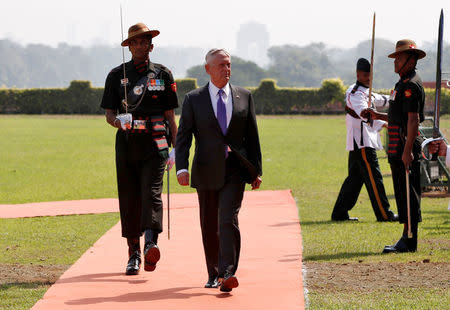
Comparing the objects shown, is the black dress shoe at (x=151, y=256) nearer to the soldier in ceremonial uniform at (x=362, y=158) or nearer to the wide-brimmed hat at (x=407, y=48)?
the wide-brimmed hat at (x=407, y=48)

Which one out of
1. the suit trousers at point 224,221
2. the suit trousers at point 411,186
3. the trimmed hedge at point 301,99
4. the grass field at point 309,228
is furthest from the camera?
the trimmed hedge at point 301,99

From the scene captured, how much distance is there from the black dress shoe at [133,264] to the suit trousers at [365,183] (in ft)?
12.7

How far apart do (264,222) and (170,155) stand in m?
3.29

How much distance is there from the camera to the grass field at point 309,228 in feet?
21.6

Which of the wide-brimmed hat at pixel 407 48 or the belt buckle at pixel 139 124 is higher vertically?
the wide-brimmed hat at pixel 407 48

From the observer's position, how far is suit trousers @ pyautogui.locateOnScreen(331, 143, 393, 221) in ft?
34.4

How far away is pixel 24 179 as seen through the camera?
57.3 feet

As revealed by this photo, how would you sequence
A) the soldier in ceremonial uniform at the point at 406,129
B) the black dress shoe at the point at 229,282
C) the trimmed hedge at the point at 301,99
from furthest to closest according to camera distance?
1. the trimmed hedge at the point at 301,99
2. the soldier in ceremonial uniform at the point at 406,129
3. the black dress shoe at the point at 229,282

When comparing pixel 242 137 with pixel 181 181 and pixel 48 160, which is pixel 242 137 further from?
pixel 48 160

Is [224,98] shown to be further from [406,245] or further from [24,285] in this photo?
[406,245]

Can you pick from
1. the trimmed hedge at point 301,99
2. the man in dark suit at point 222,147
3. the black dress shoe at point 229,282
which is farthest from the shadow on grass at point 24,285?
the trimmed hedge at point 301,99

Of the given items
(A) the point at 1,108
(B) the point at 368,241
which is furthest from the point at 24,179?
(A) the point at 1,108

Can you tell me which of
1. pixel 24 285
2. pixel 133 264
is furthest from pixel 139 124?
pixel 24 285

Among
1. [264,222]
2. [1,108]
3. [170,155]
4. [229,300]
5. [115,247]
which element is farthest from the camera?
[1,108]
